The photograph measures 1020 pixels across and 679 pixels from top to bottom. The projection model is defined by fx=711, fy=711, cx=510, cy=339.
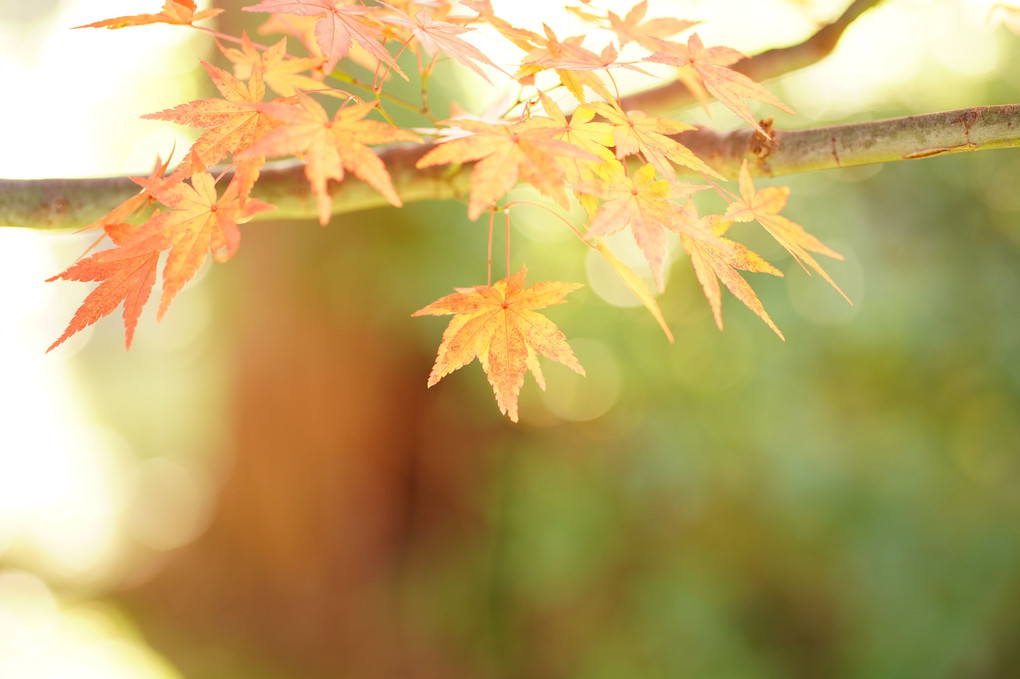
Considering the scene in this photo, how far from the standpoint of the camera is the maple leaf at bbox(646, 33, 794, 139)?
0.68m

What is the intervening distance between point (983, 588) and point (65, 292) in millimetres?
6180

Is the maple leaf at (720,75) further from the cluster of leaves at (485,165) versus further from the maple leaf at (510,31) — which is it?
the maple leaf at (510,31)

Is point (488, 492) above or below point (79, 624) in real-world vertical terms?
above

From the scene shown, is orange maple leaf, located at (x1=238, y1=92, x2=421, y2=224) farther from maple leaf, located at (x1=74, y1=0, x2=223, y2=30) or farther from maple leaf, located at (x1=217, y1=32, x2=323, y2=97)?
maple leaf, located at (x1=74, y1=0, x2=223, y2=30)

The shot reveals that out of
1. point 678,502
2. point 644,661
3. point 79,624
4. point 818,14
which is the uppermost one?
point 818,14

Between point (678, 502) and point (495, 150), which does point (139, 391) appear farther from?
point (495, 150)

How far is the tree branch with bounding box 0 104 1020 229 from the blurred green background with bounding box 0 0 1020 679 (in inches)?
71.2

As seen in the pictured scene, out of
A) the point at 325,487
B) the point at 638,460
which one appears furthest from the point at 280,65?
the point at 325,487

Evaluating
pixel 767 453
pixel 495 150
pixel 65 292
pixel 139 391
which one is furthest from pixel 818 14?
pixel 139 391

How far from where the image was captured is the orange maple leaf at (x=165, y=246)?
619mm

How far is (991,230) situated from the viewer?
266 cm

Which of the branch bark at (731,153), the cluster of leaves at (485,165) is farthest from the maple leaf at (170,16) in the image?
the branch bark at (731,153)

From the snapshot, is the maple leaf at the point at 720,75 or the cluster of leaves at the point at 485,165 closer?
the cluster of leaves at the point at 485,165

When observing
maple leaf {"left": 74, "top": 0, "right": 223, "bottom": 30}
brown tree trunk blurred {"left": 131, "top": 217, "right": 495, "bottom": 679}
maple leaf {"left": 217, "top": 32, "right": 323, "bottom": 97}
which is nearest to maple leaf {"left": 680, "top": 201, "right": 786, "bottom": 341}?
maple leaf {"left": 217, "top": 32, "right": 323, "bottom": 97}
